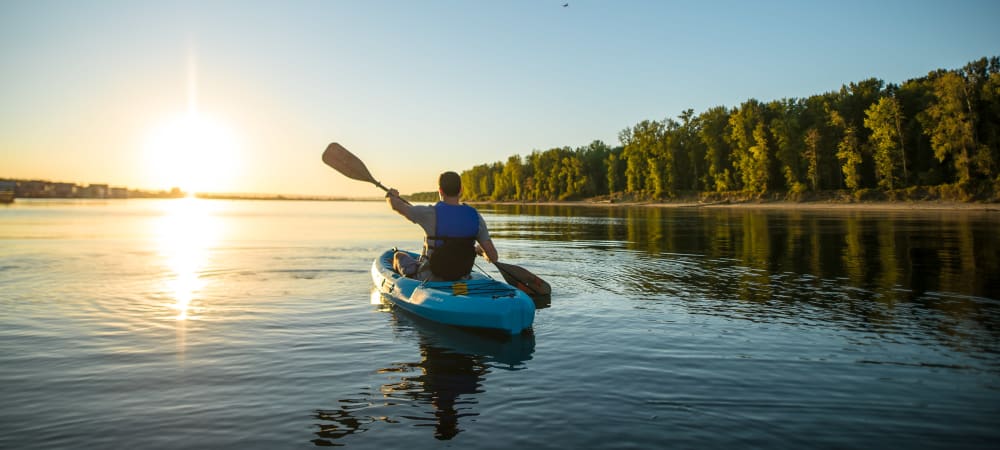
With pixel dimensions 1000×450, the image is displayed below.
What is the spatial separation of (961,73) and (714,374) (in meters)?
79.6

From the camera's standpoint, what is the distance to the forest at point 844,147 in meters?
63.1

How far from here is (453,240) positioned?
399 inches

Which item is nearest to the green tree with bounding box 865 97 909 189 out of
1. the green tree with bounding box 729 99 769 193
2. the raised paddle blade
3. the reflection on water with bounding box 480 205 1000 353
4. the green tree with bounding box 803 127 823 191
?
the green tree with bounding box 803 127 823 191

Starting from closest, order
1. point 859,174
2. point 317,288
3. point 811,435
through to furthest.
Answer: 1. point 811,435
2. point 317,288
3. point 859,174

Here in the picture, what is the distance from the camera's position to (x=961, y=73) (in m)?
67.6

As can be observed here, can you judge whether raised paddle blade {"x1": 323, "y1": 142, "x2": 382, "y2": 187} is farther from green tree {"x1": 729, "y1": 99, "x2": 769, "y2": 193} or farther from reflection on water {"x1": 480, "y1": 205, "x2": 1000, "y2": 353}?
green tree {"x1": 729, "y1": 99, "x2": 769, "y2": 193}

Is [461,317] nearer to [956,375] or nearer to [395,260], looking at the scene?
[395,260]

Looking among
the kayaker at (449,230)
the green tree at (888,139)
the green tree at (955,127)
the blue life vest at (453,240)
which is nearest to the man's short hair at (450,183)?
the kayaker at (449,230)

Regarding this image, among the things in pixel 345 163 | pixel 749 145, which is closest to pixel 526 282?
pixel 345 163

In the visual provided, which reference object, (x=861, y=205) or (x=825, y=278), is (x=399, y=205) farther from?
(x=861, y=205)

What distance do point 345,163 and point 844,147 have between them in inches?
3068

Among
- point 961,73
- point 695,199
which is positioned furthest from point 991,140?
point 695,199

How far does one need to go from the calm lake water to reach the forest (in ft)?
194

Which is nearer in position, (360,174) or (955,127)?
(360,174)
